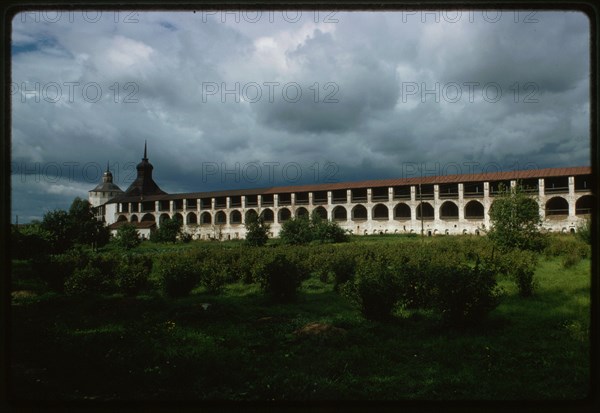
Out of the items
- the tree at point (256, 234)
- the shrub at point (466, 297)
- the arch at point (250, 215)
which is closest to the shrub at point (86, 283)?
the shrub at point (466, 297)

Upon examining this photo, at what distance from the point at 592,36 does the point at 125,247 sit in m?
35.0

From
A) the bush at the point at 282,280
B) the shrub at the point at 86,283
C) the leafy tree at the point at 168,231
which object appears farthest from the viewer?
the leafy tree at the point at 168,231

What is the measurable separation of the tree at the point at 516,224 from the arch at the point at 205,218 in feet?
125

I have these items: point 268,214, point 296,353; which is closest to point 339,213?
point 268,214

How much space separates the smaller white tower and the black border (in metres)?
69.3

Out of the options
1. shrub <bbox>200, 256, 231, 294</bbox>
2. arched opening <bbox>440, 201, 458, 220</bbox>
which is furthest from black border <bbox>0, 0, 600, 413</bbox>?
arched opening <bbox>440, 201, 458, 220</bbox>

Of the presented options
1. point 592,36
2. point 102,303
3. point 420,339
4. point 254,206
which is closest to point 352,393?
point 420,339

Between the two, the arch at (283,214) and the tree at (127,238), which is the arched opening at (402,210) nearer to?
the arch at (283,214)

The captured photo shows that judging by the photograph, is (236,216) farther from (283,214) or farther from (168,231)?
(168,231)

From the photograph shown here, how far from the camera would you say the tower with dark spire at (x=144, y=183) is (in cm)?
5969

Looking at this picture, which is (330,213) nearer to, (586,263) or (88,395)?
(586,263)

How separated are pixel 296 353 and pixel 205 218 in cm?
4661

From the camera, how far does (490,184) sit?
116ft
